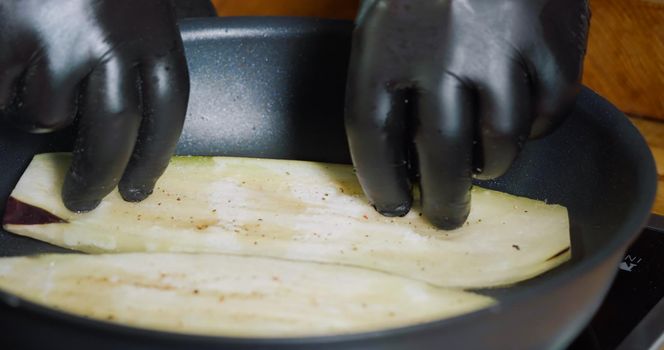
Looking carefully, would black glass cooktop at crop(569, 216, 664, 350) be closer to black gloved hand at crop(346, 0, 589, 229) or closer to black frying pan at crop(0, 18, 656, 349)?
black frying pan at crop(0, 18, 656, 349)

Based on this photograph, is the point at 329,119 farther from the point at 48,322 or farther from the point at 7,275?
the point at 48,322

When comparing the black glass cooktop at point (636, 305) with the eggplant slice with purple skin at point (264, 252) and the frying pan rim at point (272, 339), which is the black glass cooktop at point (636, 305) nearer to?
the eggplant slice with purple skin at point (264, 252)

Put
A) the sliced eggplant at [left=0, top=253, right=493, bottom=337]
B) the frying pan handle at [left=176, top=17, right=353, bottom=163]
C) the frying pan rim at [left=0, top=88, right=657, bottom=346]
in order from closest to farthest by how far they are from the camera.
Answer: the frying pan rim at [left=0, top=88, right=657, bottom=346]
the sliced eggplant at [left=0, top=253, right=493, bottom=337]
the frying pan handle at [left=176, top=17, right=353, bottom=163]

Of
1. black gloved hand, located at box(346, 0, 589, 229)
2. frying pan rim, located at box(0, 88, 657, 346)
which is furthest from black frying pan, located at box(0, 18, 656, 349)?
black gloved hand, located at box(346, 0, 589, 229)

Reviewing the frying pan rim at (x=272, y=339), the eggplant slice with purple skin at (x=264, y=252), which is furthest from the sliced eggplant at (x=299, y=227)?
the frying pan rim at (x=272, y=339)

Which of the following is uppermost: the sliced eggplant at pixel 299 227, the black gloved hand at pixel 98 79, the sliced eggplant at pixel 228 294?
the black gloved hand at pixel 98 79

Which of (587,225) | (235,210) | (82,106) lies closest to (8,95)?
(82,106)
